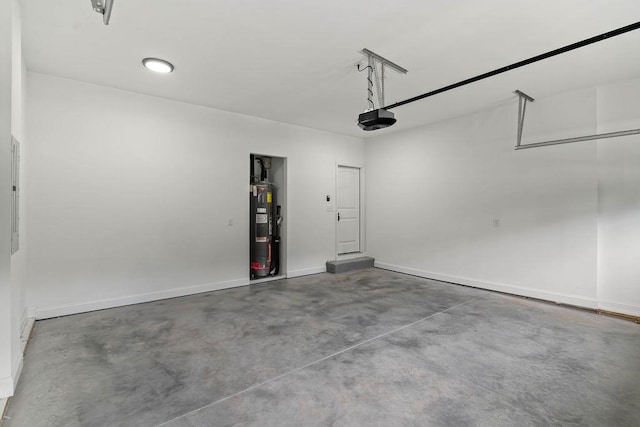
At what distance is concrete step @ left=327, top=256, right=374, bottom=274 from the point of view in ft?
19.4

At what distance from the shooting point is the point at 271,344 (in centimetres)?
286

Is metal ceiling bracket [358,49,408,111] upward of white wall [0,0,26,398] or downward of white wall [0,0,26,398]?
upward

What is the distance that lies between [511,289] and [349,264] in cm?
285

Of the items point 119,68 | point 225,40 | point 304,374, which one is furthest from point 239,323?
point 119,68

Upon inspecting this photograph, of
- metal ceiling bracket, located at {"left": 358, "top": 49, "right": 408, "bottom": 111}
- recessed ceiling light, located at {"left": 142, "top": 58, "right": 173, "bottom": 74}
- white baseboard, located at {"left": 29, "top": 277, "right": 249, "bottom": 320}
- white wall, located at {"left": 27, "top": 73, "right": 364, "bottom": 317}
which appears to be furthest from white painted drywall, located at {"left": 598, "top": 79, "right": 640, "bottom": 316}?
recessed ceiling light, located at {"left": 142, "top": 58, "right": 173, "bottom": 74}

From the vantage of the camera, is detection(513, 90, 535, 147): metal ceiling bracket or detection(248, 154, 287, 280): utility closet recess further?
detection(248, 154, 287, 280): utility closet recess

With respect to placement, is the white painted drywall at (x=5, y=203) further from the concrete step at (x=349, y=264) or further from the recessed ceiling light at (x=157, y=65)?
the concrete step at (x=349, y=264)

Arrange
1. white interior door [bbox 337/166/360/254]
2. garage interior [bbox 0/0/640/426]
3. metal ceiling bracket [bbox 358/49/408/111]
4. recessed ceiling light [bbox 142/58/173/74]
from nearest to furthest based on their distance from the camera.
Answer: garage interior [bbox 0/0/640/426], metal ceiling bracket [bbox 358/49/408/111], recessed ceiling light [bbox 142/58/173/74], white interior door [bbox 337/166/360/254]

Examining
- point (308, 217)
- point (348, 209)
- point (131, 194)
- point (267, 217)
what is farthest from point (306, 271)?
point (131, 194)

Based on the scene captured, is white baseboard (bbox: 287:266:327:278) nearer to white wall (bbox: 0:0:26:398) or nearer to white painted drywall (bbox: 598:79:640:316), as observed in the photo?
white wall (bbox: 0:0:26:398)

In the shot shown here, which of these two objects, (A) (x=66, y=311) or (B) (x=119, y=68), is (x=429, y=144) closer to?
(B) (x=119, y=68)

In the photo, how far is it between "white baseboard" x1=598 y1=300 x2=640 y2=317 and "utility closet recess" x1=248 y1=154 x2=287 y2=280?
4661 mm

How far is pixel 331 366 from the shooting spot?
2457mm

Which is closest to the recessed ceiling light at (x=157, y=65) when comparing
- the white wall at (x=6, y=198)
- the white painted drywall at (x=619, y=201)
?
the white wall at (x=6, y=198)
